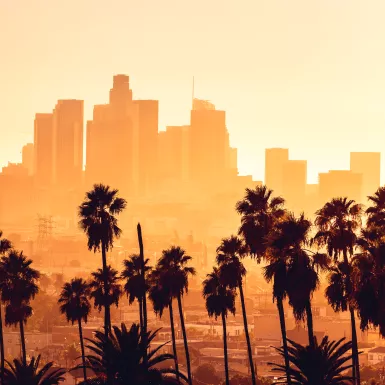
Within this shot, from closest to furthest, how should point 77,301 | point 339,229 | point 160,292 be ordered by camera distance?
point 339,229, point 160,292, point 77,301

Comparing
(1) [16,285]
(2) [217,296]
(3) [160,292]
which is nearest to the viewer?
(1) [16,285]

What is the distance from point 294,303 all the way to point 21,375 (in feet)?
39.1

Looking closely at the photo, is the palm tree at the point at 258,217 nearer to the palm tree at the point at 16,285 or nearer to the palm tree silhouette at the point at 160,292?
the palm tree silhouette at the point at 160,292

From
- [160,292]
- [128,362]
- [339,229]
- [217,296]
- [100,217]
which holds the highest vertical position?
[100,217]

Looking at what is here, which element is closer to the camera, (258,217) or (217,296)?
(258,217)

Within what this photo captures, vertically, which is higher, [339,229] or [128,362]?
[339,229]

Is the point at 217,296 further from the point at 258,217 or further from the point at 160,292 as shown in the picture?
the point at 258,217

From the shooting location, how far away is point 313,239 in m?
49.3

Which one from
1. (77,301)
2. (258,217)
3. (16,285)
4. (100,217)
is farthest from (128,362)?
(77,301)

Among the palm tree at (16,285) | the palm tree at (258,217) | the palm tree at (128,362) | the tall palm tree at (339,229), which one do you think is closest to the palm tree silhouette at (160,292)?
the palm tree at (16,285)

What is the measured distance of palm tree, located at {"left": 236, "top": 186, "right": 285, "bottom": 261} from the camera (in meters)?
54.4

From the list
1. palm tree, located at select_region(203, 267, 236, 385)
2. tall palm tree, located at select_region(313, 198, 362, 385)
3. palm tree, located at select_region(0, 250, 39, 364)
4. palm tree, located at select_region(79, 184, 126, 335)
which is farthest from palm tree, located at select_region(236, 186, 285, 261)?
palm tree, located at select_region(0, 250, 39, 364)

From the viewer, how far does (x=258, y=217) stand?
181 feet

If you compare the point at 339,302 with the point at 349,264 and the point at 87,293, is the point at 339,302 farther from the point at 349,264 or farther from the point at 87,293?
the point at 87,293
